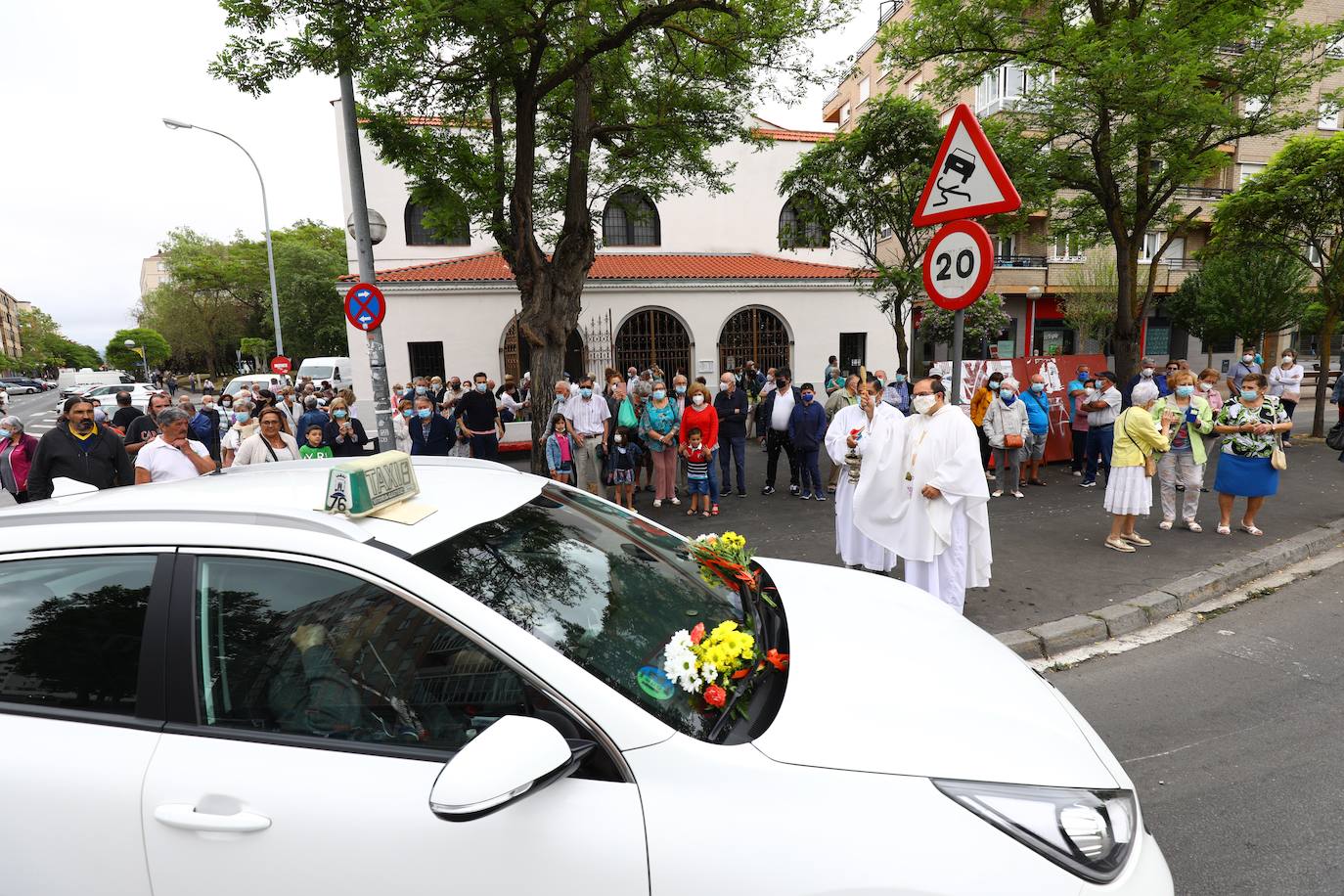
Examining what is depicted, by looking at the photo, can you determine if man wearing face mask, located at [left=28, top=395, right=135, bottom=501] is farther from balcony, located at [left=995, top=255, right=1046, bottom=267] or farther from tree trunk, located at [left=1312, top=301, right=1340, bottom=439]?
balcony, located at [left=995, top=255, right=1046, bottom=267]

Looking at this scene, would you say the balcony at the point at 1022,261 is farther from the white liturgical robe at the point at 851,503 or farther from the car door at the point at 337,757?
the car door at the point at 337,757

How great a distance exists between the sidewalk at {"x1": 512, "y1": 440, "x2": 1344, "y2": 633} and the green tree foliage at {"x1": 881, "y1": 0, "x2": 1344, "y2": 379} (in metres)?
5.21

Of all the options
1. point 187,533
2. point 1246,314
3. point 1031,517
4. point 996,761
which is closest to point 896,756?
point 996,761

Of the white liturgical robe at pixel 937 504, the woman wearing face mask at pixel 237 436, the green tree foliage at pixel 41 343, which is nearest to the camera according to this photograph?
the white liturgical robe at pixel 937 504

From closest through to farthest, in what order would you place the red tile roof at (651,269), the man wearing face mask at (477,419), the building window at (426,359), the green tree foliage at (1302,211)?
the man wearing face mask at (477,419) < the green tree foliage at (1302,211) < the red tile roof at (651,269) < the building window at (426,359)

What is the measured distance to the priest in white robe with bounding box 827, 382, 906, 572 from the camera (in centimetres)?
601

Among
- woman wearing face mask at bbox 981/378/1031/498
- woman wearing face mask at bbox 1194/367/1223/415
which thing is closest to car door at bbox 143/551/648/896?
woman wearing face mask at bbox 981/378/1031/498

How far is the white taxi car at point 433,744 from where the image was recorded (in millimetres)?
1575

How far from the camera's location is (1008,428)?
973 cm

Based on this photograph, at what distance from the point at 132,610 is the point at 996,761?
2.33m

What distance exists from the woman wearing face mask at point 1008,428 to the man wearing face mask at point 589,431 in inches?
217

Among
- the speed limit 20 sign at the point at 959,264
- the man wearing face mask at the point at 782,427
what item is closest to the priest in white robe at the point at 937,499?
the speed limit 20 sign at the point at 959,264

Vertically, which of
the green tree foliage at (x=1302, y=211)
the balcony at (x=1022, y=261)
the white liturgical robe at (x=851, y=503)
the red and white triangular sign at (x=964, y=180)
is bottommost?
the white liturgical robe at (x=851, y=503)

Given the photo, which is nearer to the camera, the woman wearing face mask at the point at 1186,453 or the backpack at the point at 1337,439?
the woman wearing face mask at the point at 1186,453
